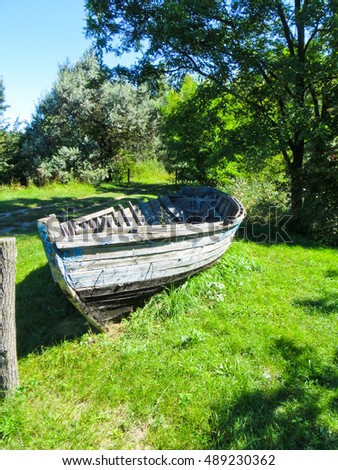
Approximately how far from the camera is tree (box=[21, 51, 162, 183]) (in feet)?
56.1

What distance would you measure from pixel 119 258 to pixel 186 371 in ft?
4.87

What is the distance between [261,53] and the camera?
870 cm

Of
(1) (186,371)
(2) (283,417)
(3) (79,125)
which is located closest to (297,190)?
(1) (186,371)

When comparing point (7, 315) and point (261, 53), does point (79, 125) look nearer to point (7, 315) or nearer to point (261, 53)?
point (261, 53)

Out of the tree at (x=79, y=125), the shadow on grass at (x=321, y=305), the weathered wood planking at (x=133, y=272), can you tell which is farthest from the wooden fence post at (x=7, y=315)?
the tree at (x=79, y=125)

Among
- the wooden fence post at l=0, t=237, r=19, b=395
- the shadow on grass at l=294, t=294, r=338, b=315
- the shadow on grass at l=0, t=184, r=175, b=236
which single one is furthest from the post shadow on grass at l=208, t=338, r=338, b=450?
the shadow on grass at l=0, t=184, r=175, b=236

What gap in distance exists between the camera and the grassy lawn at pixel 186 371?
8.68ft

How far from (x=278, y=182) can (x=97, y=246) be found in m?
8.09

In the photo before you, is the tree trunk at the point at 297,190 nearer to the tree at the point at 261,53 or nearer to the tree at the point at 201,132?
the tree at the point at 261,53

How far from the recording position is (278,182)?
1000cm

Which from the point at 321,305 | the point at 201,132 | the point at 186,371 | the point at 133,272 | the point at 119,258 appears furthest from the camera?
the point at 201,132
